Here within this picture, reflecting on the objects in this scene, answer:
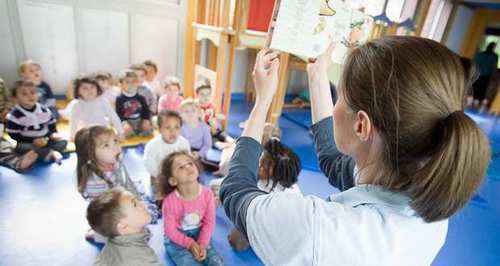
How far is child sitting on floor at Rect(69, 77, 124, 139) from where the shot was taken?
2.38 meters

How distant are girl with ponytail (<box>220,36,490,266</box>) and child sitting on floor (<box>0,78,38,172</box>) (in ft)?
6.64

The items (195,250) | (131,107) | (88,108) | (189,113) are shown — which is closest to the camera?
(195,250)

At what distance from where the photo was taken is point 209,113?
2633 millimetres

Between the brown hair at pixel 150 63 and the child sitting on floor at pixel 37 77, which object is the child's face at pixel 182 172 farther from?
the brown hair at pixel 150 63

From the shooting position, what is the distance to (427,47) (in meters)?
0.44

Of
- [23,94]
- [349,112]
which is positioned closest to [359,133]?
[349,112]

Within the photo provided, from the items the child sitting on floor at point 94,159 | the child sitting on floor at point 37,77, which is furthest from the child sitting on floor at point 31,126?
the child sitting on floor at point 94,159

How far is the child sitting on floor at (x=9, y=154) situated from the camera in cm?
190

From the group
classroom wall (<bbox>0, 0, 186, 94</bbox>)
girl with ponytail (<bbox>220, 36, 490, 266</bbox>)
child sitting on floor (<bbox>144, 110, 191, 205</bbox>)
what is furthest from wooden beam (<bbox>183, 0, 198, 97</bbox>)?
girl with ponytail (<bbox>220, 36, 490, 266</bbox>)

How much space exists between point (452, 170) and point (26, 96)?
249cm

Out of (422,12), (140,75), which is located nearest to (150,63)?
(140,75)

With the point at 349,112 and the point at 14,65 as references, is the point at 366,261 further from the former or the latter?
the point at 14,65

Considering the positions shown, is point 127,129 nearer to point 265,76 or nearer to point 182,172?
point 182,172

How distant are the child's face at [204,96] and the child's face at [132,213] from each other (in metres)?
1.62
